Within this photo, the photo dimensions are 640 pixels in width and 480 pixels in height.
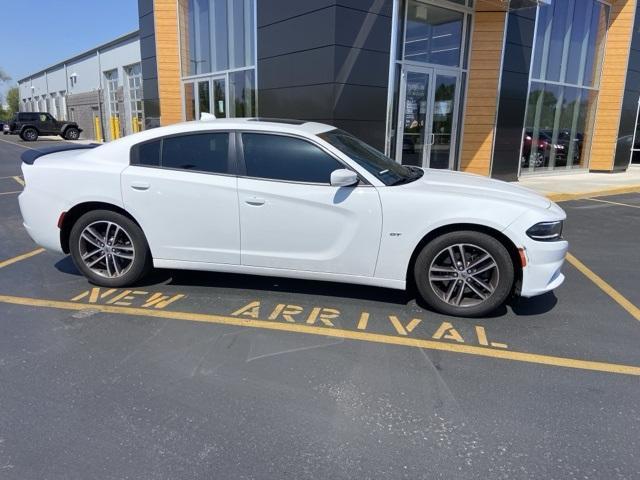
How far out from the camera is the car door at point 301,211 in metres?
3.92

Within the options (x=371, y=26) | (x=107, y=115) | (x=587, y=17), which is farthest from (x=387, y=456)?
(x=107, y=115)

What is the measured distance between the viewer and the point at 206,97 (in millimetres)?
13375

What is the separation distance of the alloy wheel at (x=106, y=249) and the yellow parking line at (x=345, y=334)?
0.46 meters

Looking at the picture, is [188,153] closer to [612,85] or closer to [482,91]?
[482,91]

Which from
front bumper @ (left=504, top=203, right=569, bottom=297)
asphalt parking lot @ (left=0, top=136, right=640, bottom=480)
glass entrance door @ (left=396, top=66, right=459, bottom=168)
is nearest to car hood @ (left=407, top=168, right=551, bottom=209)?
front bumper @ (left=504, top=203, right=569, bottom=297)

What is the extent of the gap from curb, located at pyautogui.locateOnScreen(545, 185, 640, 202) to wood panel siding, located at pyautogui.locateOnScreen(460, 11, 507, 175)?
1.94 m

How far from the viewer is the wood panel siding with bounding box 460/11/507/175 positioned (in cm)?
1098

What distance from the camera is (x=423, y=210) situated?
384cm

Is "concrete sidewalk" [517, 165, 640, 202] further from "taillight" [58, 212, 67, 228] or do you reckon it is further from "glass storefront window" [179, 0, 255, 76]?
"taillight" [58, 212, 67, 228]

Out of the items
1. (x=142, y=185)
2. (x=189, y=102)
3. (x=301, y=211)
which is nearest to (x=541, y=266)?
(x=301, y=211)

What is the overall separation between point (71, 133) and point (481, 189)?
118 feet

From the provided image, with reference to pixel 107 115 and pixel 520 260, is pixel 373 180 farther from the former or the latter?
pixel 107 115

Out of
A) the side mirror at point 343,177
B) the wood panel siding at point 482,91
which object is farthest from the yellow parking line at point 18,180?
the wood panel siding at point 482,91

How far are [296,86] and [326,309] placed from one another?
6.77 metres
